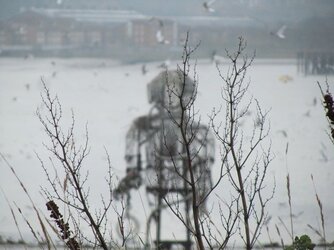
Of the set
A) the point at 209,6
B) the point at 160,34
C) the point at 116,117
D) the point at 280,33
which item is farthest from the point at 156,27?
the point at 280,33

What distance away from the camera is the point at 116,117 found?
3.91 metres

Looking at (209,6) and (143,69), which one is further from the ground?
(209,6)

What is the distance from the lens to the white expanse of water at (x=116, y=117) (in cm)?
331

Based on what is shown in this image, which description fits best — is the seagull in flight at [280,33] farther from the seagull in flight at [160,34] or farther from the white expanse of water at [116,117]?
the seagull in flight at [160,34]

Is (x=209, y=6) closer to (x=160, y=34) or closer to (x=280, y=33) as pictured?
(x=160, y=34)

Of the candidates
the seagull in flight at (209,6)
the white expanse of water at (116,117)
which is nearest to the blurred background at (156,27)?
the seagull in flight at (209,6)

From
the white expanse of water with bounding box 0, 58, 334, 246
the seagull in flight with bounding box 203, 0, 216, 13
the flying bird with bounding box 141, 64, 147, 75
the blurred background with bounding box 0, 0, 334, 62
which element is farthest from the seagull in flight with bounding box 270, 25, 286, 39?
the flying bird with bounding box 141, 64, 147, 75

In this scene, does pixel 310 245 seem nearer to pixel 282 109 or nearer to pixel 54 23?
pixel 282 109

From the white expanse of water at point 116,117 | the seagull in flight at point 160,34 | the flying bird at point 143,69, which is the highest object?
the seagull in flight at point 160,34

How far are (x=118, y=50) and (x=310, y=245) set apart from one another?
10.1 feet

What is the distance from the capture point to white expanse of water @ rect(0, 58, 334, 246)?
3.31 meters

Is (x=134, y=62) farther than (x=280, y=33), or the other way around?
(x=134, y=62)

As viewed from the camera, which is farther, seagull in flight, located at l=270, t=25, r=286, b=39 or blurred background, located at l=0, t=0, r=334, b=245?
seagull in flight, located at l=270, t=25, r=286, b=39

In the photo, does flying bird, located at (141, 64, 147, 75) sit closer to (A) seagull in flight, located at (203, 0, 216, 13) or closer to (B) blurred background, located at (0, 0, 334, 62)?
(B) blurred background, located at (0, 0, 334, 62)
